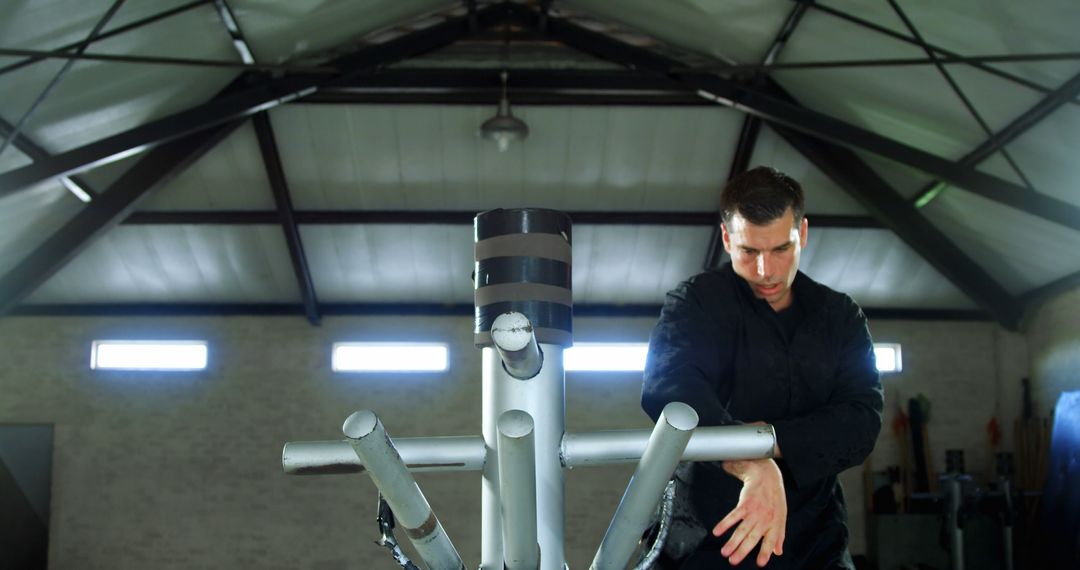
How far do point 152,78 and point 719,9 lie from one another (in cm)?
419

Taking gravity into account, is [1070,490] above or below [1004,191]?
below

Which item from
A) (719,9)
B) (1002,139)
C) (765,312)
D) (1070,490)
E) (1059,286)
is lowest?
(1070,490)

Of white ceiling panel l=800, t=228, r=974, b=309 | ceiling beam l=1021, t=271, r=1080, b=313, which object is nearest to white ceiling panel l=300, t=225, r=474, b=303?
white ceiling panel l=800, t=228, r=974, b=309

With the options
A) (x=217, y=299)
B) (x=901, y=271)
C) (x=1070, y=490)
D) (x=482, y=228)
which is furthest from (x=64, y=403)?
(x=482, y=228)

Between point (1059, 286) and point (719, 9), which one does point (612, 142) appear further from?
point (1059, 286)

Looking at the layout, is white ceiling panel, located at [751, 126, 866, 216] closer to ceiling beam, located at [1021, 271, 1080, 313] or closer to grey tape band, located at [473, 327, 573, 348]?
ceiling beam, located at [1021, 271, 1080, 313]

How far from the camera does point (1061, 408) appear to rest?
28.4 ft

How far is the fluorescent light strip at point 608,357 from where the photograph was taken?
10.1 meters

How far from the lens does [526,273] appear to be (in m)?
0.98

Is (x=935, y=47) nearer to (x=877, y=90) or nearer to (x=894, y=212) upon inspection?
(x=877, y=90)

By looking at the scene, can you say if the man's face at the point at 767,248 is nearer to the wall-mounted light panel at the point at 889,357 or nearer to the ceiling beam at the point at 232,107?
the ceiling beam at the point at 232,107

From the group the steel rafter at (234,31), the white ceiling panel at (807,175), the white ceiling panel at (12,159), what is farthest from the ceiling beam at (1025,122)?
the white ceiling panel at (12,159)

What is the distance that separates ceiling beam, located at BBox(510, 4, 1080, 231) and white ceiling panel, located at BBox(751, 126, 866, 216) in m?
0.39

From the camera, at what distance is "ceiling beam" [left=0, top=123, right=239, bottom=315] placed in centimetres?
800
